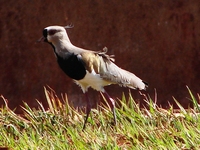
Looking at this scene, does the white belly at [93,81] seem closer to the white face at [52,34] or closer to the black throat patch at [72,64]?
the black throat patch at [72,64]

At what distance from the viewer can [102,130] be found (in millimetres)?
9188

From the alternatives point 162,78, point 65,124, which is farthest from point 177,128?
point 162,78

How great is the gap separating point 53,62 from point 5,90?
2.15 feet

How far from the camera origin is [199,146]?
821 centimetres

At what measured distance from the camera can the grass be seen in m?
8.45

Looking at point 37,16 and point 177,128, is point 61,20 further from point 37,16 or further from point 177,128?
point 177,128

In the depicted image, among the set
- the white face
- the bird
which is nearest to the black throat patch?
the bird

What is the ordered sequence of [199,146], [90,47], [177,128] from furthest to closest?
[90,47] < [177,128] < [199,146]

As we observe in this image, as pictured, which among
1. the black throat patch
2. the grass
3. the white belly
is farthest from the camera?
the white belly

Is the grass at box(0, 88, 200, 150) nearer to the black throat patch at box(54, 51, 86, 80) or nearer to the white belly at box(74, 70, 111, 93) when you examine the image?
the white belly at box(74, 70, 111, 93)

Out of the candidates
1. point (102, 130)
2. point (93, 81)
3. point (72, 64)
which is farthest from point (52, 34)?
point (102, 130)

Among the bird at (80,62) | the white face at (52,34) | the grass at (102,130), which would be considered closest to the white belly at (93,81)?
the bird at (80,62)

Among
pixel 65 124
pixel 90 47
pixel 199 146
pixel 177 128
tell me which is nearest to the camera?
pixel 199 146

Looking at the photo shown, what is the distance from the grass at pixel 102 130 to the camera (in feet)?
27.7
